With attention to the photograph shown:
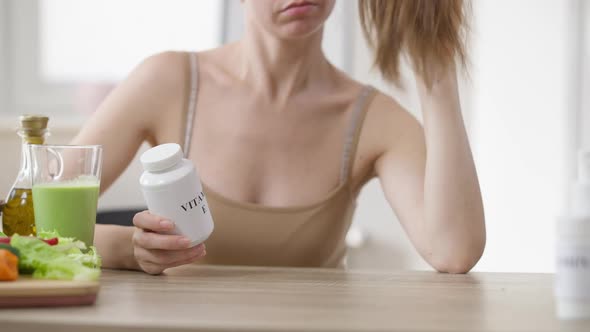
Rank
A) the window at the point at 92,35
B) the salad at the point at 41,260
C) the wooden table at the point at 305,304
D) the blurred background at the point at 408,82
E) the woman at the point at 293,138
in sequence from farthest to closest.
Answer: the window at the point at 92,35
the blurred background at the point at 408,82
the woman at the point at 293,138
the salad at the point at 41,260
the wooden table at the point at 305,304

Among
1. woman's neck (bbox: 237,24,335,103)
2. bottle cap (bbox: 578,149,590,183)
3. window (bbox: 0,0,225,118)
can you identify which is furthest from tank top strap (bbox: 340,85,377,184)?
window (bbox: 0,0,225,118)

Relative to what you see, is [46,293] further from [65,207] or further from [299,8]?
[299,8]

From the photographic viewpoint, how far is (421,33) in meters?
1.25

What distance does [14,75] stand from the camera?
318 centimetres

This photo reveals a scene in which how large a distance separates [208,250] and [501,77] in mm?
1899

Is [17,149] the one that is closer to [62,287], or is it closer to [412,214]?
[412,214]

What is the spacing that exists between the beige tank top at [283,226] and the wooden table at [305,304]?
30cm

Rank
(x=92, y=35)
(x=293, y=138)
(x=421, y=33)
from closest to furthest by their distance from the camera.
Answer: (x=421, y=33) → (x=293, y=138) → (x=92, y=35)

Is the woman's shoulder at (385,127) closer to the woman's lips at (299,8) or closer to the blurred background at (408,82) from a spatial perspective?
the woman's lips at (299,8)

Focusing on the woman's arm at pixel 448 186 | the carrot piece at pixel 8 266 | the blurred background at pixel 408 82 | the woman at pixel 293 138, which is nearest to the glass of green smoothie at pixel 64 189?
the carrot piece at pixel 8 266

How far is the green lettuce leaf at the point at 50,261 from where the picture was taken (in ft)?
2.69

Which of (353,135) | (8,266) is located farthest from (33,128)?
(353,135)

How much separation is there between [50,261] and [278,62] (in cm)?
83

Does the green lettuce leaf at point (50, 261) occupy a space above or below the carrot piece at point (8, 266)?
below
